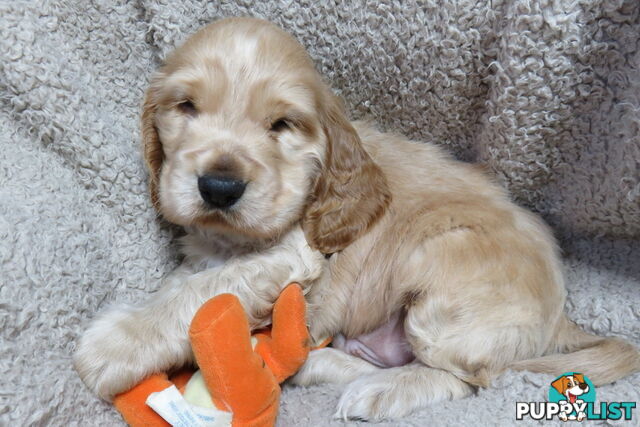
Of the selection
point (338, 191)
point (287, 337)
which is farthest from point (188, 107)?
point (287, 337)

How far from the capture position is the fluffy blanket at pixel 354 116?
1641 millimetres

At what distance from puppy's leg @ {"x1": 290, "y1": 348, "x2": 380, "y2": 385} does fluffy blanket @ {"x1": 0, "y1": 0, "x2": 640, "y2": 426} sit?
0.14 feet

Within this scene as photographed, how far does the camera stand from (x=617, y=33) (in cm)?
176

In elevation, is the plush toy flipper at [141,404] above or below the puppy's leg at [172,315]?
below

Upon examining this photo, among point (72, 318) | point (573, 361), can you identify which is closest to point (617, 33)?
point (573, 361)

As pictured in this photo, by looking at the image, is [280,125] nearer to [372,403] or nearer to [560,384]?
[372,403]

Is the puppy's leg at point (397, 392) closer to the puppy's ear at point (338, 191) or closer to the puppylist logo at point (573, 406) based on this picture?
the puppylist logo at point (573, 406)

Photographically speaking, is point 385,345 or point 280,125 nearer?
point 280,125

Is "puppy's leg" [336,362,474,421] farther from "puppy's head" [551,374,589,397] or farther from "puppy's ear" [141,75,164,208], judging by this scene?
"puppy's ear" [141,75,164,208]

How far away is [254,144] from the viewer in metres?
1.68

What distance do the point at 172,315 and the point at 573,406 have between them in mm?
1170

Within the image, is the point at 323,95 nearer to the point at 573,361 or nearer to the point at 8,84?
the point at 8,84

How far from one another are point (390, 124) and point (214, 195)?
0.98 meters

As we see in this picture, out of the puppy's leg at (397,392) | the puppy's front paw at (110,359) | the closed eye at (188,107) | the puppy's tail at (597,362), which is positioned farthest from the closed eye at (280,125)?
the puppy's tail at (597,362)
